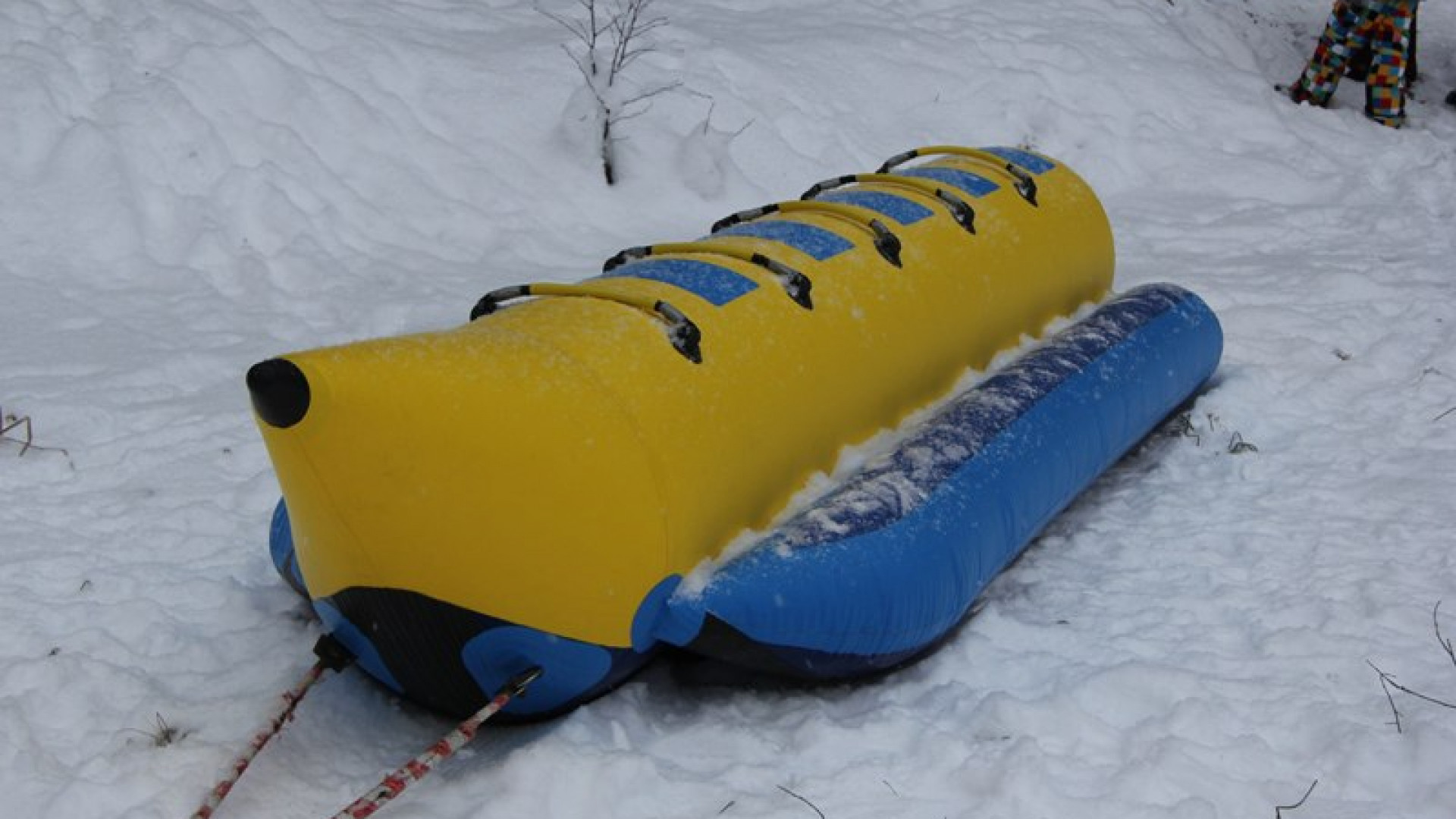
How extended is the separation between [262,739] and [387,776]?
0.72 ft

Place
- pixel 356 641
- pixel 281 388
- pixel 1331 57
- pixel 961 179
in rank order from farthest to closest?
1. pixel 1331 57
2. pixel 961 179
3. pixel 356 641
4. pixel 281 388

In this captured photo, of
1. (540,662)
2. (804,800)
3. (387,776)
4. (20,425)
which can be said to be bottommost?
(804,800)

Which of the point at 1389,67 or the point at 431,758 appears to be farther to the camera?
the point at 1389,67

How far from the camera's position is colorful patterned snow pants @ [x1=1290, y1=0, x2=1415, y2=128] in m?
7.23

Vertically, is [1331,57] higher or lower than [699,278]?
lower

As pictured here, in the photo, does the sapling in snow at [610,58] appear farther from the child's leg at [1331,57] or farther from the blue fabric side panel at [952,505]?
the child's leg at [1331,57]

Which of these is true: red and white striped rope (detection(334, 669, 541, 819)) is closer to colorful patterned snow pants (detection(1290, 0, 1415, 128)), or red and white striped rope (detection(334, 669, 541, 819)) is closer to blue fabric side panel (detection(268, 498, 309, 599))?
blue fabric side panel (detection(268, 498, 309, 599))

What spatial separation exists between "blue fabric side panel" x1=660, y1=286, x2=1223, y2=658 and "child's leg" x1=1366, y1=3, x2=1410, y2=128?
14.2ft

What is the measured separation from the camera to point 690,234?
5438 mm

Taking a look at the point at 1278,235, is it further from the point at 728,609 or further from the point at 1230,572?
the point at 728,609

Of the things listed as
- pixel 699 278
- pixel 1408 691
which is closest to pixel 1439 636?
pixel 1408 691

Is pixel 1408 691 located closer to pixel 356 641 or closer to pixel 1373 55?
pixel 356 641

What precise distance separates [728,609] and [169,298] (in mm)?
2847

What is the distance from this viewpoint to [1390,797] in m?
2.24
